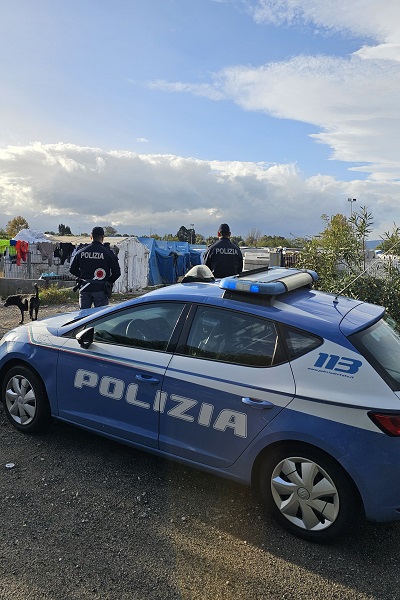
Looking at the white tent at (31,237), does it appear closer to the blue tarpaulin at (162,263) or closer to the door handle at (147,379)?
the blue tarpaulin at (162,263)

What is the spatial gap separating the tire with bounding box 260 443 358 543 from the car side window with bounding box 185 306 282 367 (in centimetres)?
61

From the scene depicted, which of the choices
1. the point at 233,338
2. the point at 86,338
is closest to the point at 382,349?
the point at 233,338

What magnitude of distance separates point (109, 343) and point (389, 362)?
82.9 inches

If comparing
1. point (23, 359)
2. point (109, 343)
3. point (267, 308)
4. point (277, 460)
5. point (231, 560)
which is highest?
point (267, 308)

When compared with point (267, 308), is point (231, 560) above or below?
below

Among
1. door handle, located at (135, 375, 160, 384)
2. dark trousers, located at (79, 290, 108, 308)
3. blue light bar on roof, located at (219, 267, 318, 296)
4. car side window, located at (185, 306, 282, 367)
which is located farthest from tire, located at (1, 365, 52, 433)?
dark trousers, located at (79, 290, 108, 308)

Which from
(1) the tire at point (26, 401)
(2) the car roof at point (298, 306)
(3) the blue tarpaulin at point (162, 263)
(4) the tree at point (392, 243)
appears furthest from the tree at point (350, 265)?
(3) the blue tarpaulin at point (162, 263)

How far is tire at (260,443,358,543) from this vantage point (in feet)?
8.70

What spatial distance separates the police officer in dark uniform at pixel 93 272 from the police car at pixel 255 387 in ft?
8.54

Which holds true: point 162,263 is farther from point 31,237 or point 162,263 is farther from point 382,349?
point 382,349

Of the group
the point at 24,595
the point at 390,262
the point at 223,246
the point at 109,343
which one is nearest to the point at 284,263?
the point at 223,246

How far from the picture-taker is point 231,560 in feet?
8.71

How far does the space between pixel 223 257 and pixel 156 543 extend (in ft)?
16.3

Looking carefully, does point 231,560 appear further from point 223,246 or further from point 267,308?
point 223,246
